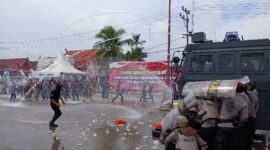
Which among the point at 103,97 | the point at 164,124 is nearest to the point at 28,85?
the point at 103,97

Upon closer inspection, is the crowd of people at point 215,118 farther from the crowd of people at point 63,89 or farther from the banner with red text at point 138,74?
the crowd of people at point 63,89

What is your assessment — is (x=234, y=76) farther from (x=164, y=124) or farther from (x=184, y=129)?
(x=184, y=129)

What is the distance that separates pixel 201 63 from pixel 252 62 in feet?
3.81

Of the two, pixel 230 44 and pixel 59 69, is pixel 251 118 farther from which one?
pixel 59 69

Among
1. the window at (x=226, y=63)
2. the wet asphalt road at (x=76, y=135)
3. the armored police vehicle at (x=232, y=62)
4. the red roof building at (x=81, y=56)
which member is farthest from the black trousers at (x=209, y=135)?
the red roof building at (x=81, y=56)

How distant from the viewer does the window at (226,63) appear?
30.6 ft

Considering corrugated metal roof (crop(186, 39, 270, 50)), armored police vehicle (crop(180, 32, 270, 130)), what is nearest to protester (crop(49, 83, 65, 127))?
armored police vehicle (crop(180, 32, 270, 130))

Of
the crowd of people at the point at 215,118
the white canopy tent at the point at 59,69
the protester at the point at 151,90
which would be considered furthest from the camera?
the white canopy tent at the point at 59,69

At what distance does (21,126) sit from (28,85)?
1944cm

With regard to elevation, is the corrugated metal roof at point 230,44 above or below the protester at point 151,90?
above

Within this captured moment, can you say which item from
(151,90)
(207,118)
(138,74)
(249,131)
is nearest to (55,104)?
(249,131)

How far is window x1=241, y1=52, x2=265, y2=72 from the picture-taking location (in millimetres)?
9055

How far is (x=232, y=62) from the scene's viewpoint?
933 centimetres

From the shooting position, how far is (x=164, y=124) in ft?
23.9
